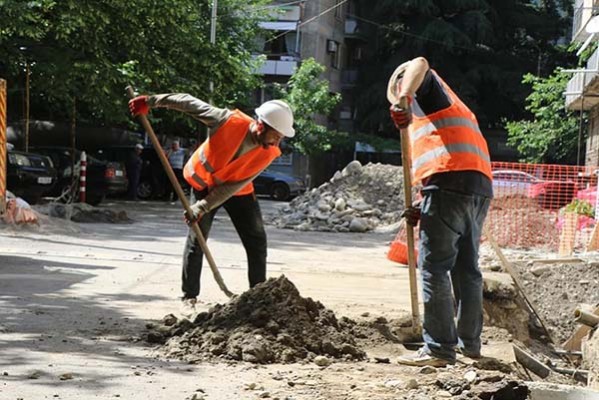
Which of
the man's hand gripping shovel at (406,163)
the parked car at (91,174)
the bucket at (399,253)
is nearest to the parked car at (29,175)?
the parked car at (91,174)

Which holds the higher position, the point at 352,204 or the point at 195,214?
the point at 195,214

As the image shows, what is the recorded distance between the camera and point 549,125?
105 ft

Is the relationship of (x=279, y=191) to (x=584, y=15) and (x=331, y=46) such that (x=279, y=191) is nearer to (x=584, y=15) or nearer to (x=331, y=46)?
(x=331, y=46)

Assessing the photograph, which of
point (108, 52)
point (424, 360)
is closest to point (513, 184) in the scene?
point (108, 52)

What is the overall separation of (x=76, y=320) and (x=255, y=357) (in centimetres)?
200

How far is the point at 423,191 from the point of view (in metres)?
5.84

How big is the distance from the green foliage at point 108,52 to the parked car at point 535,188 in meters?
8.16

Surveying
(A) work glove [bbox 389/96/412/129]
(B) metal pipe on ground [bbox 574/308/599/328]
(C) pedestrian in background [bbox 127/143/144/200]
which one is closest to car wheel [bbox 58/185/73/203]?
(C) pedestrian in background [bbox 127/143/144/200]

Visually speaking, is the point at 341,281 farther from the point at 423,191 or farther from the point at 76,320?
the point at 423,191

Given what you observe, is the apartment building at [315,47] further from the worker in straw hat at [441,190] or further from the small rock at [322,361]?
the small rock at [322,361]

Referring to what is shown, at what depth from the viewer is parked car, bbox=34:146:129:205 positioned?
2316cm

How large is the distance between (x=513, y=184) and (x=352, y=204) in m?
5.62

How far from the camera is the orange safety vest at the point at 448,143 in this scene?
5.77 meters

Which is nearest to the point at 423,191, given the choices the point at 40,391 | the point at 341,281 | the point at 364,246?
the point at 40,391
